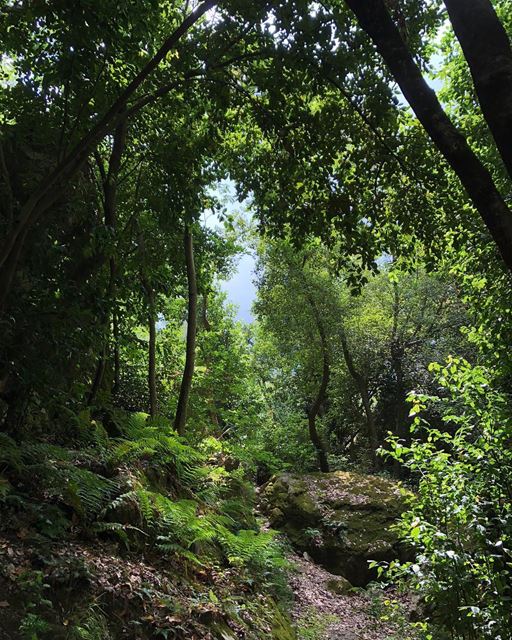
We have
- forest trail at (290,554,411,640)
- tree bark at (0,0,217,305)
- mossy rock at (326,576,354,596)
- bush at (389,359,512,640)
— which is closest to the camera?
bush at (389,359,512,640)

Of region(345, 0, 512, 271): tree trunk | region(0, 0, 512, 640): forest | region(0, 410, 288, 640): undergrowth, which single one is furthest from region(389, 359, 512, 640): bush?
region(345, 0, 512, 271): tree trunk

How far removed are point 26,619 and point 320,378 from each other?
18.4 meters

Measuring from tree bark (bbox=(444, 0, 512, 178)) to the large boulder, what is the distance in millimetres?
→ 9562

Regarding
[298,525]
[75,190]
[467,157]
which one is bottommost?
[298,525]

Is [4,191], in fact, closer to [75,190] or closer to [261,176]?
[75,190]

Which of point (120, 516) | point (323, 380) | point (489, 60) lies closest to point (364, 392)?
point (323, 380)

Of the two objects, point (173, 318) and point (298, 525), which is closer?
point (298, 525)

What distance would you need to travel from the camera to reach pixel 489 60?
245 centimetres

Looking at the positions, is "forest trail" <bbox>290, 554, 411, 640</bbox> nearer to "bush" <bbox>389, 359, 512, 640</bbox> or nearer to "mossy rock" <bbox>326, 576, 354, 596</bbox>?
"mossy rock" <bbox>326, 576, 354, 596</bbox>

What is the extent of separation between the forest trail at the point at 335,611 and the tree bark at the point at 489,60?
6.64m

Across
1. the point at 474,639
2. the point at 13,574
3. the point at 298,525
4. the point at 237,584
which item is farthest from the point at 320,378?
the point at 13,574

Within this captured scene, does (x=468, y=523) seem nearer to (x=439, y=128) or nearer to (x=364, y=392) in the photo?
(x=439, y=128)

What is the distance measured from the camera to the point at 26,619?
117 inches

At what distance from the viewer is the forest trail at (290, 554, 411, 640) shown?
24.6 ft
